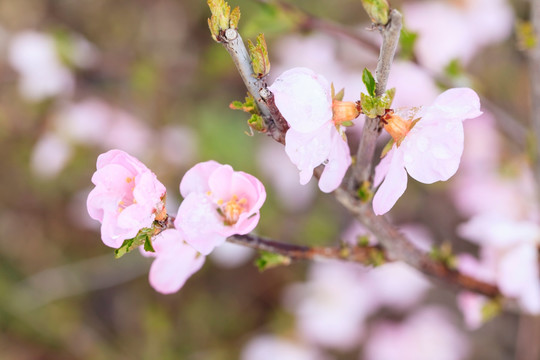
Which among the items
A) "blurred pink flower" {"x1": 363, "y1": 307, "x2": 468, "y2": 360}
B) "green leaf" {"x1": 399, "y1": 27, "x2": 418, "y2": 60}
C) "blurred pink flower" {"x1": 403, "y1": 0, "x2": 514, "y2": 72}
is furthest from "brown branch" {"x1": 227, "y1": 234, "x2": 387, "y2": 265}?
"blurred pink flower" {"x1": 363, "y1": 307, "x2": 468, "y2": 360}

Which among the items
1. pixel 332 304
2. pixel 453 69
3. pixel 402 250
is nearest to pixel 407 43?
pixel 453 69

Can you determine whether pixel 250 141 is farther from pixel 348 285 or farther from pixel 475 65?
pixel 475 65

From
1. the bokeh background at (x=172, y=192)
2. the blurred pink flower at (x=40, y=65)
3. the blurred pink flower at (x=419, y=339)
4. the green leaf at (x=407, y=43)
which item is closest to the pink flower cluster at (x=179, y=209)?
the green leaf at (x=407, y=43)

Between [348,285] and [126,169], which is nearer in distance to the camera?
[126,169]

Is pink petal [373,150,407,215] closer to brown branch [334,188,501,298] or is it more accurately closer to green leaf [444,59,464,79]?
brown branch [334,188,501,298]

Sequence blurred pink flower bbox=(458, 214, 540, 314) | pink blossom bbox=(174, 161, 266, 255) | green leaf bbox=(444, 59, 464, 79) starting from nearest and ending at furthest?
pink blossom bbox=(174, 161, 266, 255), blurred pink flower bbox=(458, 214, 540, 314), green leaf bbox=(444, 59, 464, 79)

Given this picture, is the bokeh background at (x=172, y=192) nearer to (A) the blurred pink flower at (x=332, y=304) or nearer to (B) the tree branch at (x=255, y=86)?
(A) the blurred pink flower at (x=332, y=304)

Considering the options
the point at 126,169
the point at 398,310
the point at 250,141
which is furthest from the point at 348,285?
the point at 126,169
